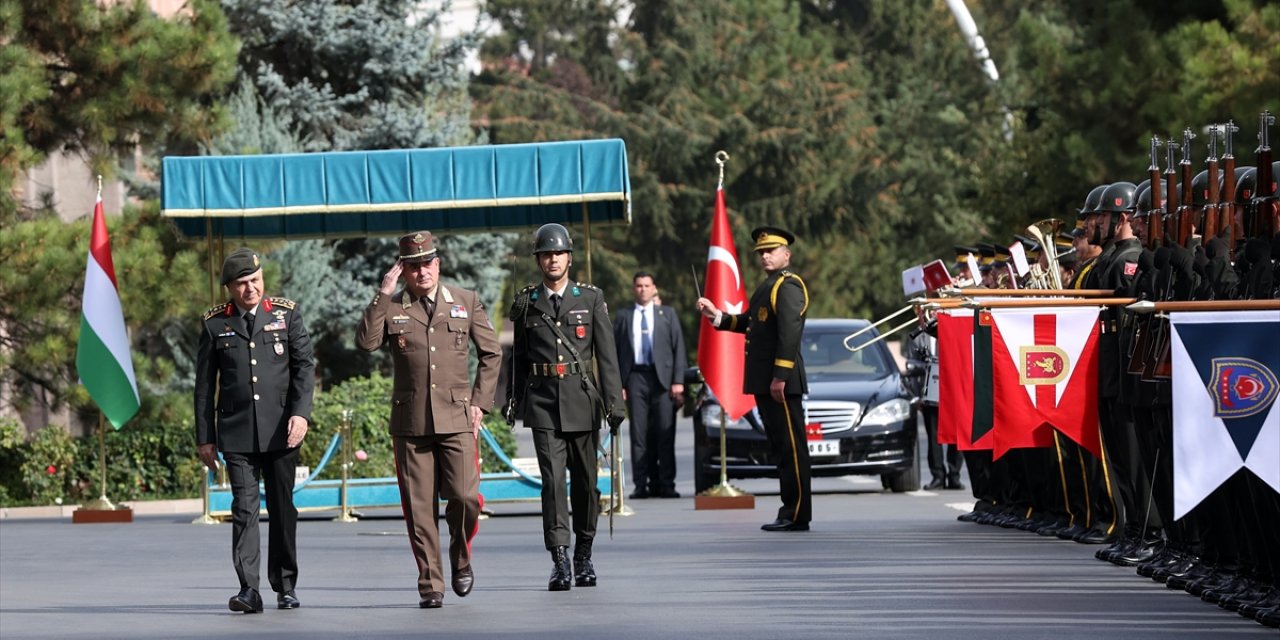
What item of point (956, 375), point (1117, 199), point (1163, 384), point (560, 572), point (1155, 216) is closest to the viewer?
point (1163, 384)

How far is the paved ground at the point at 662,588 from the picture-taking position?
37.5 feet

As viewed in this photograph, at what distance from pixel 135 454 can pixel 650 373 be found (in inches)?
212

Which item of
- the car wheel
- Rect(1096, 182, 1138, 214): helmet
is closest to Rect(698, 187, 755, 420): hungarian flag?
the car wheel

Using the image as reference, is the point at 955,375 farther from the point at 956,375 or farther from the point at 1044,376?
the point at 1044,376

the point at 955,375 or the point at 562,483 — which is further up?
the point at 955,375

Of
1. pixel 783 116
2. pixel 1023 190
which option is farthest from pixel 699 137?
Answer: pixel 1023 190

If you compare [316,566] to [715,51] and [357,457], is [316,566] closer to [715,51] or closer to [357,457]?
[357,457]

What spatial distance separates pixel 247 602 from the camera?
12.6 m

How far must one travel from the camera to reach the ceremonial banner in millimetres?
15555

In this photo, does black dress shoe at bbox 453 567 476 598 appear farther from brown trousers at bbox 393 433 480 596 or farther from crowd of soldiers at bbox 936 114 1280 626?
crowd of soldiers at bbox 936 114 1280 626

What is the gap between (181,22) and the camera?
25.3m

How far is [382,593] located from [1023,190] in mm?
24766

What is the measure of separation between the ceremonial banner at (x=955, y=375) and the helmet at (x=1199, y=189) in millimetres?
2977

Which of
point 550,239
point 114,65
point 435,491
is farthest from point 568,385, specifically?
point 114,65
